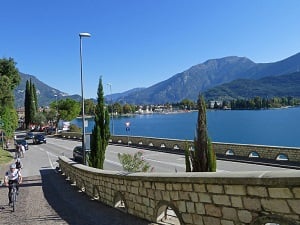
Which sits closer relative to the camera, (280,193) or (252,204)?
(280,193)

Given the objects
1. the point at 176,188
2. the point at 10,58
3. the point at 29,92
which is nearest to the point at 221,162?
the point at 176,188

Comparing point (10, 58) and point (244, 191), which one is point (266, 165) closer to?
point (244, 191)

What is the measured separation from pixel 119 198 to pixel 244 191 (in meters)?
5.37

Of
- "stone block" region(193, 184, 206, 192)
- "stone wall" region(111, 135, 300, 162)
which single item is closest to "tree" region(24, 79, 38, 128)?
"stone wall" region(111, 135, 300, 162)

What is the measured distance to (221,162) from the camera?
25531mm

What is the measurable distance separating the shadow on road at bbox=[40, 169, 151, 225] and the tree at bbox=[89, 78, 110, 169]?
1.98 metres

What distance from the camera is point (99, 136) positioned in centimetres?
1809

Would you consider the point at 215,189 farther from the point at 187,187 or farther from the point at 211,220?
the point at 187,187

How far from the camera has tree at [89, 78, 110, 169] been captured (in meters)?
18.1

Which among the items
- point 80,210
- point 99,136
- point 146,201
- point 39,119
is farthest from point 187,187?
point 39,119

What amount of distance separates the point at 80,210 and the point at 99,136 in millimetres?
7320

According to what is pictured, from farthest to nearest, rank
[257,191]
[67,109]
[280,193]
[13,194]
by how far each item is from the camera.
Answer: [67,109]
[13,194]
[257,191]
[280,193]

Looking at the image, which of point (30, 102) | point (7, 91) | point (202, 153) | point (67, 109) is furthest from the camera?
point (30, 102)

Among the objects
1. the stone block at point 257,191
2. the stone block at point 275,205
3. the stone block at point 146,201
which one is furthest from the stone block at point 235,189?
the stone block at point 146,201
